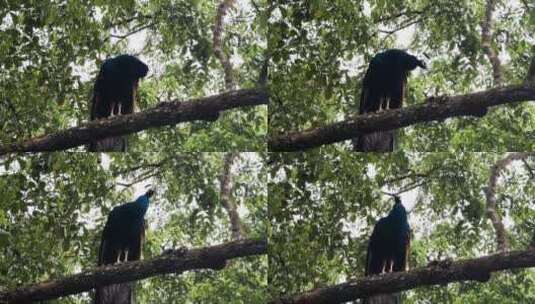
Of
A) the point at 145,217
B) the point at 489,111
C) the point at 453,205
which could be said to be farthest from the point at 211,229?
the point at 489,111

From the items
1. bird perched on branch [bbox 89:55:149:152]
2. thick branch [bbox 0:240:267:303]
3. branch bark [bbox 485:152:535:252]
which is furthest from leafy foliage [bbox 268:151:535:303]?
bird perched on branch [bbox 89:55:149:152]

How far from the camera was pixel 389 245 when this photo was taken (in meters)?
3.47

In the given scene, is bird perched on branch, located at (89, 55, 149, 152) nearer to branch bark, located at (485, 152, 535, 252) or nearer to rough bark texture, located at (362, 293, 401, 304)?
rough bark texture, located at (362, 293, 401, 304)

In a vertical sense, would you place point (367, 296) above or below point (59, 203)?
below

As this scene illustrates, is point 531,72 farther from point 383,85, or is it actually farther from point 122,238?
point 122,238

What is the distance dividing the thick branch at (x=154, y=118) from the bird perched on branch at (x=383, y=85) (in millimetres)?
433

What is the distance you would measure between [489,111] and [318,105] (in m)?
0.71

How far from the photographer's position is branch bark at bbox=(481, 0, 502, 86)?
3.47 meters

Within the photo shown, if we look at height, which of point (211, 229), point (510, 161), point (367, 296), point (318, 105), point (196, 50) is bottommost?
point (367, 296)

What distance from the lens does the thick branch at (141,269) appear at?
350 centimetres

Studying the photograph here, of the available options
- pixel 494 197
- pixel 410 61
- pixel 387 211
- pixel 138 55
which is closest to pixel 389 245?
pixel 387 211

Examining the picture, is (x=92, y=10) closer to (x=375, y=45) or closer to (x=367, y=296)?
(x=375, y=45)

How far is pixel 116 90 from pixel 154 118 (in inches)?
8.4

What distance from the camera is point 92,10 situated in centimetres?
363
